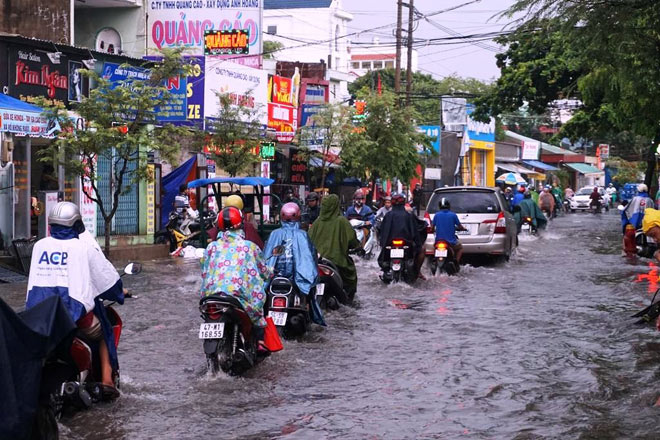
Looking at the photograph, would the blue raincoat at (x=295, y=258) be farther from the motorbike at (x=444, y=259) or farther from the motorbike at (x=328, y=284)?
the motorbike at (x=444, y=259)

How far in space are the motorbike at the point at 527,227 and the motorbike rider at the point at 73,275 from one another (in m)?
26.1

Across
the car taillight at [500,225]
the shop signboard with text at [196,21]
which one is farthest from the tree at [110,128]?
the shop signboard with text at [196,21]

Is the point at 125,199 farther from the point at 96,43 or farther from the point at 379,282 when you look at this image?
the point at 379,282

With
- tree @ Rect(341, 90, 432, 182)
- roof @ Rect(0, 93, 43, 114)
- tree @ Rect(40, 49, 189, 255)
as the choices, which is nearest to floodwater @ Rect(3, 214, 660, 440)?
tree @ Rect(40, 49, 189, 255)

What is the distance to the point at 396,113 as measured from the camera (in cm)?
4003

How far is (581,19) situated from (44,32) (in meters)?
19.2

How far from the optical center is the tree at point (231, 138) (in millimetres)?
29594

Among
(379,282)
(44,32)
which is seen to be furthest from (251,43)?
(379,282)

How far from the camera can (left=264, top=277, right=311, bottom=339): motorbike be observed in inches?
418

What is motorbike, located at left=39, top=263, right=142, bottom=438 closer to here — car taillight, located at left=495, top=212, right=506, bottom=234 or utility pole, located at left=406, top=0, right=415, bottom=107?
car taillight, located at left=495, top=212, right=506, bottom=234

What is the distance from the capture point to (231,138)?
29.6 m

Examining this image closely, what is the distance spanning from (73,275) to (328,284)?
5.93m

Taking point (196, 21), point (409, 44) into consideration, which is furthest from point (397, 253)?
point (409, 44)

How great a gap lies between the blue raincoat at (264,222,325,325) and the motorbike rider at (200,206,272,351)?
1.44m
